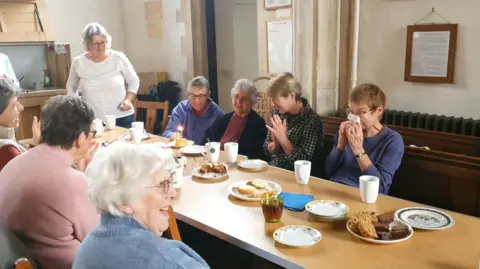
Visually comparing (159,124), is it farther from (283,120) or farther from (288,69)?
(283,120)

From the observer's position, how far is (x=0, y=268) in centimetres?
122

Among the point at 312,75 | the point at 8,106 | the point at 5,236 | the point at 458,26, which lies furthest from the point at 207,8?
the point at 5,236

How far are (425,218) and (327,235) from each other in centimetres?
37

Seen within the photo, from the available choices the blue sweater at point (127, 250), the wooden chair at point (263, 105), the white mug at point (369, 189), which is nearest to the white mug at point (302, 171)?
the white mug at point (369, 189)

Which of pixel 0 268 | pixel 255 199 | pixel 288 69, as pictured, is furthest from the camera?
pixel 288 69

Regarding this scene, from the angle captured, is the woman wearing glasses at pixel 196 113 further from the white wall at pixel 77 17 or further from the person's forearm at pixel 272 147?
the white wall at pixel 77 17

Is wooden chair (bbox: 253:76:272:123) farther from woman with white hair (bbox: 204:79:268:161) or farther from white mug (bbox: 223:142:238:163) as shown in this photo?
white mug (bbox: 223:142:238:163)

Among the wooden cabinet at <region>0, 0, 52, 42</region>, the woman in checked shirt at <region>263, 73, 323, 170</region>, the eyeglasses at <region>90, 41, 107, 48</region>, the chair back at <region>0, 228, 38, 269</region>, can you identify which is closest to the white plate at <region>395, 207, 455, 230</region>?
the woman in checked shirt at <region>263, 73, 323, 170</region>

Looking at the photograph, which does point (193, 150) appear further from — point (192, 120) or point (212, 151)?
point (192, 120)

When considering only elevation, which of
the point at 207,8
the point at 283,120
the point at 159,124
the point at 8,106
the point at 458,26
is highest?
the point at 207,8

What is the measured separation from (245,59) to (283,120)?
3179mm

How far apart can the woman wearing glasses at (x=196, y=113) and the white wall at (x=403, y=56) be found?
4.82 feet

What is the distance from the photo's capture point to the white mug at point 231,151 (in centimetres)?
233

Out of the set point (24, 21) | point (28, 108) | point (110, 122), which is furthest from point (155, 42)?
point (110, 122)
